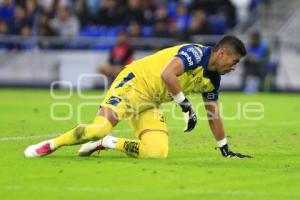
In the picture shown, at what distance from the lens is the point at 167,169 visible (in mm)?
9695

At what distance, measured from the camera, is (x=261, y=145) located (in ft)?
42.3

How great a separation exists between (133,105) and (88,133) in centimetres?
77

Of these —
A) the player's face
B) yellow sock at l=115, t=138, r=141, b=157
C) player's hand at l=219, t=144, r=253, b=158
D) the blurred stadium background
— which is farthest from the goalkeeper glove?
the blurred stadium background

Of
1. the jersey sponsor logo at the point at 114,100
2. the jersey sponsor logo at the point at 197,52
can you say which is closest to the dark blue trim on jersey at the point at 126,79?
the jersey sponsor logo at the point at 114,100

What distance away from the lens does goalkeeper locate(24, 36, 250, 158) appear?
10266 millimetres

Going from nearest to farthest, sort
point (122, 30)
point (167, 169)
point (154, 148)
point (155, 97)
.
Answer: point (167, 169), point (154, 148), point (155, 97), point (122, 30)

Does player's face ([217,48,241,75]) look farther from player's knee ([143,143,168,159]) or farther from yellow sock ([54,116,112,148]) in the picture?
yellow sock ([54,116,112,148])

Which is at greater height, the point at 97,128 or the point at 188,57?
the point at 188,57

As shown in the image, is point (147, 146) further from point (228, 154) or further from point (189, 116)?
point (228, 154)

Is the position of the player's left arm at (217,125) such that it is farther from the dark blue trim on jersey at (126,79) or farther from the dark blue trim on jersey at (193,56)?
the dark blue trim on jersey at (126,79)

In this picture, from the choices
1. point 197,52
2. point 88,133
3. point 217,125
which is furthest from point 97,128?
point 217,125

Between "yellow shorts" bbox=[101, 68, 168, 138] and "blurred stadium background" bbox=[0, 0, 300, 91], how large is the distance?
16.3 metres

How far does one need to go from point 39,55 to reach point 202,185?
1987 centimetres

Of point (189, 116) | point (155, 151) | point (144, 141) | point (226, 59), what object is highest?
point (226, 59)
